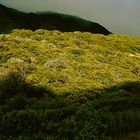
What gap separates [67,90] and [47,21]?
49.7 m

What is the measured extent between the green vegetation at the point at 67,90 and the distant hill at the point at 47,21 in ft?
73.1

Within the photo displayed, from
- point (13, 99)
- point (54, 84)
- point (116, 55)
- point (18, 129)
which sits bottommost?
point (116, 55)

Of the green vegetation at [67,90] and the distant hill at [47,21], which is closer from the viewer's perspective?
the green vegetation at [67,90]

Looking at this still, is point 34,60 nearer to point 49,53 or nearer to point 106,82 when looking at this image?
point 49,53

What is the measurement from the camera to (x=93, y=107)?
15.8 meters

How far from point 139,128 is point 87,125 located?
1437mm

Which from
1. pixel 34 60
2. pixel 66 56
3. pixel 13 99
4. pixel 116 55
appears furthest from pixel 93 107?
pixel 116 55

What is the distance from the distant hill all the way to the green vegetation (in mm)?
22288

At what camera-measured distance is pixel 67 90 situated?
22062 millimetres

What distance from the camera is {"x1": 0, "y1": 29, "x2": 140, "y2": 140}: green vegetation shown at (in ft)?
39.2

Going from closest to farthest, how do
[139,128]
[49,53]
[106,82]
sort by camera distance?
[139,128], [106,82], [49,53]

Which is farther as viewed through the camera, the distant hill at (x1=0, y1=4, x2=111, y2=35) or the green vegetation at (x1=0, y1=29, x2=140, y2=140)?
the distant hill at (x1=0, y1=4, x2=111, y2=35)

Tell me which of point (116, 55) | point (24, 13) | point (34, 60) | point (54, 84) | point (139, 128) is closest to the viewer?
point (139, 128)

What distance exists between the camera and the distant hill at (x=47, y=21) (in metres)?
65.5
